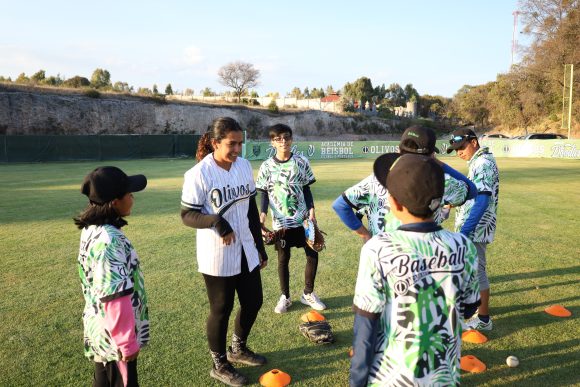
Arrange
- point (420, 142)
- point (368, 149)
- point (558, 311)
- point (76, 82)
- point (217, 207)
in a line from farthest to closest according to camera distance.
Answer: point (76, 82)
point (368, 149)
point (558, 311)
point (217, 207)
point (420, 142)

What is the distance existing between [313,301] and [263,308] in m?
0.61

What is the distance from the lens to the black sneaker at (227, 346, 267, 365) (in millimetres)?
3932

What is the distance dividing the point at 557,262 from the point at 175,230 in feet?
23.7

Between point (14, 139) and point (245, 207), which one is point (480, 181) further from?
point (14, 139)

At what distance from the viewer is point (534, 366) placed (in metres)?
3.88

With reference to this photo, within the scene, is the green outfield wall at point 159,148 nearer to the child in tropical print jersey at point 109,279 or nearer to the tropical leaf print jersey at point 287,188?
the tropical leaf print jersey at point 287,188

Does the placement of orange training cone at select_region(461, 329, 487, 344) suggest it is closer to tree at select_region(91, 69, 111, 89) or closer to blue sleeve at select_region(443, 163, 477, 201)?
blue sleeve at select_region(443, 163, 477, 201)

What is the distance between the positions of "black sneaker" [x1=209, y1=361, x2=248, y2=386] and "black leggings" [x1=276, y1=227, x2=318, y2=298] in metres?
1.65

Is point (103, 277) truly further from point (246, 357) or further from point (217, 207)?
point (246, 357)

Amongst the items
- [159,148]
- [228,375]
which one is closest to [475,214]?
[228,375]

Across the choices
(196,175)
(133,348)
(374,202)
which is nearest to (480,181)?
(374,202)

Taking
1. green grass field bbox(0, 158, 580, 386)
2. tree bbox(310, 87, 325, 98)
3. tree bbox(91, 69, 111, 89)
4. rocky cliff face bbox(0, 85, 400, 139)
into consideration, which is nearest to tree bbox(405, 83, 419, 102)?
tree bbox(310, 87, 325, 98)

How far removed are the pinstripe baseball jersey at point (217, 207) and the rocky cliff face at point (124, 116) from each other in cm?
3701

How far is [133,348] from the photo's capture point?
2584 mm
